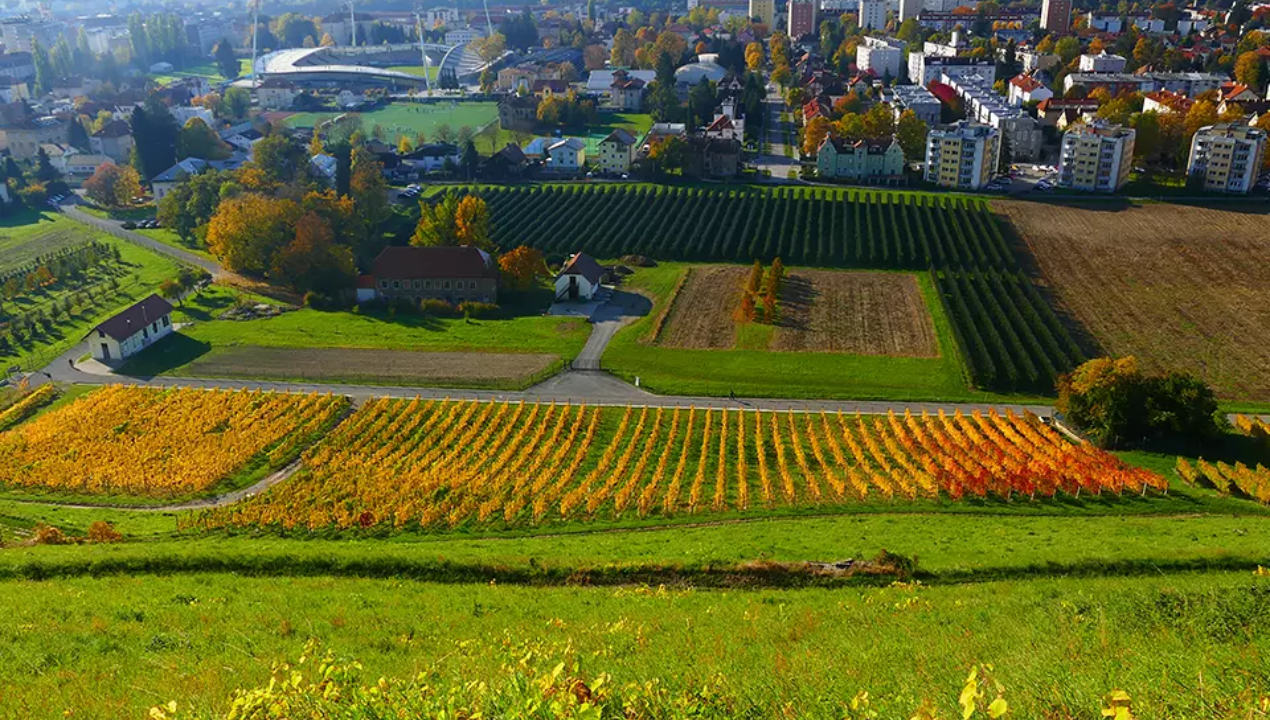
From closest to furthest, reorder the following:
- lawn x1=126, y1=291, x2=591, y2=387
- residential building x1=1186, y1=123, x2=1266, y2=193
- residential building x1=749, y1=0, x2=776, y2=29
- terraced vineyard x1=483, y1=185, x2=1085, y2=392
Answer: lawn x1=126, y1=291, x2=591, y2=387 → terraced vineyard x1=483, y1=185, x2=1085, y2=392 → residential building x1=1186, y1=123, x2=1266, y2=193 → residential building x1=749, y1=0, x2=776, y2=29

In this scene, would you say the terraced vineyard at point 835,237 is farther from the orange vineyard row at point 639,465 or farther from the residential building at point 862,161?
the orange vineyard row at point 639,465

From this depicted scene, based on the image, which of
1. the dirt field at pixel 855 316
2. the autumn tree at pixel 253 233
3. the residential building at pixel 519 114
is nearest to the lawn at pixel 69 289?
the autumn tree at pixel 253 233

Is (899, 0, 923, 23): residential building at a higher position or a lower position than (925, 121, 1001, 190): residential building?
higher

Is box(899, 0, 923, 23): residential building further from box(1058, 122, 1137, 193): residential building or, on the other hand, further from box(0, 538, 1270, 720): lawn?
box(0, 538, 1270, 720): lawn

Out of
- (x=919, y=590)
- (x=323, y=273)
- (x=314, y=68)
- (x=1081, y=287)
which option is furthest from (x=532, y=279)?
(x=314, y=68)

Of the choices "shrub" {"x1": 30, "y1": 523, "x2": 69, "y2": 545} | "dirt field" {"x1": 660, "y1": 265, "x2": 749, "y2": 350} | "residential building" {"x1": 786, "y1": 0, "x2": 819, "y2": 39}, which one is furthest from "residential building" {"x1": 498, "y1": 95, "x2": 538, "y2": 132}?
"shrub" {"x1": 30, "y1": 523, "x2": 69, "y2": 545}

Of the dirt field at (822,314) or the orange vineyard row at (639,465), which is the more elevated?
the orange vineyard row at (639,465)

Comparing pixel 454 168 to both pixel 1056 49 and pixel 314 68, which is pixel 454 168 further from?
pixel 1056 49
